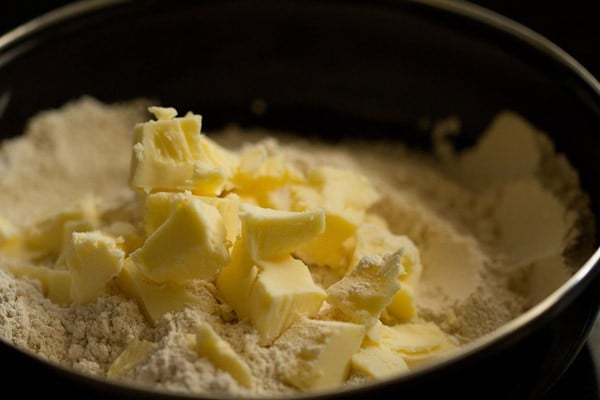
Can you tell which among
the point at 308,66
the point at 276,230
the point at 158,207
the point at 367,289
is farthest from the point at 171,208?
the point at 308,66

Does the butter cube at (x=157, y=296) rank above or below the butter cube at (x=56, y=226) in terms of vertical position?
above

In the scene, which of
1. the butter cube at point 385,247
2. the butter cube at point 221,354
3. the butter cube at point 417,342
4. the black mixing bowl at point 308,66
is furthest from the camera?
the black mixing bowl at point 308,66

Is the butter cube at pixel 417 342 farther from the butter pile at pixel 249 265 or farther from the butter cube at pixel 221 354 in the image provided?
the butter cube at pixel 221 354

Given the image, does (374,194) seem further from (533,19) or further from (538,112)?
(533,19)

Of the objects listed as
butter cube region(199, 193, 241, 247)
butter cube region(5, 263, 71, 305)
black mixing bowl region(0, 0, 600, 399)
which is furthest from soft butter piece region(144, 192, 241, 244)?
black mixing bowl region(0, 0, 600, 399)

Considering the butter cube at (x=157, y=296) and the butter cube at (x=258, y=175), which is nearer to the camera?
the butter cube at (x=157, y=296)

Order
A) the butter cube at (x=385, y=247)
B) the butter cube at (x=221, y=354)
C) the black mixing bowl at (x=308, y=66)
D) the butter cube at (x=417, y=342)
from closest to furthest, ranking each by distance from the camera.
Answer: the butter cube at (x=221, y=354)
the butter cube at (x=417, y=342)
the butter cube at (x=385, y=247)
the black mixing bowl at (x=308, y=66)

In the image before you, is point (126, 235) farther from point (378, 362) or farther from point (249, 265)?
point (378, 362)

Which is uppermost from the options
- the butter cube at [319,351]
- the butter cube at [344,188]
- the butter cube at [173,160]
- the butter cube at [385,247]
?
the butter cube at [173,160]

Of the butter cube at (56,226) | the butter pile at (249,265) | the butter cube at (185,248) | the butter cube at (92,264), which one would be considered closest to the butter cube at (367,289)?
the butter pile at (249,265)
